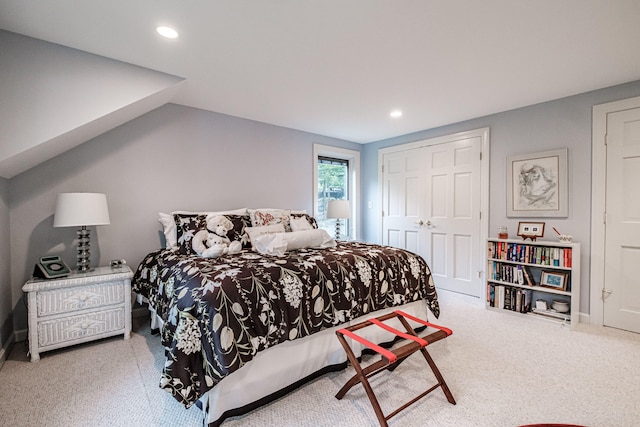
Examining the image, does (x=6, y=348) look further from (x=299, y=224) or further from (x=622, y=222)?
(x=622, y=222)

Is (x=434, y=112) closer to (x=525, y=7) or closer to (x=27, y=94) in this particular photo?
(x=525, y=7)

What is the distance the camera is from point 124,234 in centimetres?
283

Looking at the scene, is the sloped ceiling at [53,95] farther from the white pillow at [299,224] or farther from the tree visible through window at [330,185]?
the tree visible through window at [330,185]

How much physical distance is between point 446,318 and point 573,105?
8.36 feet

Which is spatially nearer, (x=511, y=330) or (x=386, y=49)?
(x=386, y=49)

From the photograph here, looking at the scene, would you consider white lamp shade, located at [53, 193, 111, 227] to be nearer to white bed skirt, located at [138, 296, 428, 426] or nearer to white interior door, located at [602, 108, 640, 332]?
white bed skirt, located at [138, 296, 428, 426]

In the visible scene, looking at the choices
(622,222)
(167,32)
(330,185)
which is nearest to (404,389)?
(622,222)

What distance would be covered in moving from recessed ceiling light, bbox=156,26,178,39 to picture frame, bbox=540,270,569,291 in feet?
13.0

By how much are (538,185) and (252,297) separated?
3276 mm

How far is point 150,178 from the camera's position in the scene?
9.77 ft

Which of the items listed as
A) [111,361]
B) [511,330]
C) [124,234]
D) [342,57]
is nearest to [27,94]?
[124,234]

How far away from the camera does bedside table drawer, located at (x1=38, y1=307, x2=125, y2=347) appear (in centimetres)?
212

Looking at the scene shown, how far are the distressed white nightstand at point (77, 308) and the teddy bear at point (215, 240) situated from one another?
61cm

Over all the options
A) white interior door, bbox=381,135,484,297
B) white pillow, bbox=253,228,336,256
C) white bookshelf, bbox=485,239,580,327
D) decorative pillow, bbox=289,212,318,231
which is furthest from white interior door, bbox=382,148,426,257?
white pillow, bbox=253,228,336,256
